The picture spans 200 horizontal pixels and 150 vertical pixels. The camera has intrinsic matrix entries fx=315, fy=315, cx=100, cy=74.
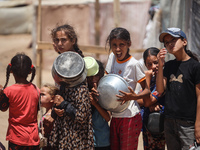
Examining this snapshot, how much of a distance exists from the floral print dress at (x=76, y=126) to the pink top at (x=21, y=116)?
22 centimetres

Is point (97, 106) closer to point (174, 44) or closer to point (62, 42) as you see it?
point (62, 42)

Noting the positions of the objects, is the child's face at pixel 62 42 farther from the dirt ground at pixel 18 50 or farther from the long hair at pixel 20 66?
the dirt ground at pixel 18 50

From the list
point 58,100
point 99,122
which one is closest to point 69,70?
point 58,100

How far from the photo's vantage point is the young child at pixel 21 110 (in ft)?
9.52

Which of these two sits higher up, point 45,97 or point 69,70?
point 69,70

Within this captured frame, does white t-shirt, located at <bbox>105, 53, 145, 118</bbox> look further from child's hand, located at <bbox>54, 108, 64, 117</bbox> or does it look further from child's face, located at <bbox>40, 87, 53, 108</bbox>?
child's face, located at <bbox>40, 87, 53, 108</bbox>

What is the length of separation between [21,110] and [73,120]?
1.70 ft

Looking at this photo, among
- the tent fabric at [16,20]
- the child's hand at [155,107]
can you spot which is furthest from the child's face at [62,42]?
the tent fabric at [16,20]

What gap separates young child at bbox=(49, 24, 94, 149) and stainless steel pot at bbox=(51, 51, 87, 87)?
10cm

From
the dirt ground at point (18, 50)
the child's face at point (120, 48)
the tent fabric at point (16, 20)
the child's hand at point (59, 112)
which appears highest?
the tent fabric at point (16, 20)

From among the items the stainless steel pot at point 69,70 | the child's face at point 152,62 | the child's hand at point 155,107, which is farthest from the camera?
the child's face at point 152,62

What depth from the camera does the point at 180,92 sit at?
285cm

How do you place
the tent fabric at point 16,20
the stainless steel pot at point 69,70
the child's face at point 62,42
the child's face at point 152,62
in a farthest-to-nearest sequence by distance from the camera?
the tent fabric at point 16,20 < the child's face at point 152,62 < the child's face at point 62,42 < the stainless steel pot at point 69,70

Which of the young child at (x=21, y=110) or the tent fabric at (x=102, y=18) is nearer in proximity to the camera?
the young child at (x=21, y=110)
